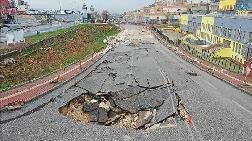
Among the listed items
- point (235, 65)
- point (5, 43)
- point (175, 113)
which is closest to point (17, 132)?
point (175, 113)

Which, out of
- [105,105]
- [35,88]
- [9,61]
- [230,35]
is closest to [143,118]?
[105,105]

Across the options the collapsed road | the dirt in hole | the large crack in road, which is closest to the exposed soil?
the collapsed road

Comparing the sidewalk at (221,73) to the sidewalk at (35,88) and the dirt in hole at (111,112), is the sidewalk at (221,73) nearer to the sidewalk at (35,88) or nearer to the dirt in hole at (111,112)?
the dirt in hole at (111,112)

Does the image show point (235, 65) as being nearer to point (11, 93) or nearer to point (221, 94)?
point (221, 94)

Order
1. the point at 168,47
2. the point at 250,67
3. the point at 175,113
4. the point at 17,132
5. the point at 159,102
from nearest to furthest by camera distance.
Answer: the point at 17,132 < the point at 175,113 < the point at 159,102 < the point at 250,67 < the point at 168,47

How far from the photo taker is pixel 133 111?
2347cm

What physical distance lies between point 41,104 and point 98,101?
13.1 feet

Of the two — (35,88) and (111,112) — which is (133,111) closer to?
(111,112)

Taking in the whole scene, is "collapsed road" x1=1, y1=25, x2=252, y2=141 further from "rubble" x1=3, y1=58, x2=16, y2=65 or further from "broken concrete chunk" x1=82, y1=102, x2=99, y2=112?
"rubble" x1=3, y1=58, x2=16, y2=65

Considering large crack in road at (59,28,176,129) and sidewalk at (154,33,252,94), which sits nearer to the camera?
large crack in road at (59,28,176,129)

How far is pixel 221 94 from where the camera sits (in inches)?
1182

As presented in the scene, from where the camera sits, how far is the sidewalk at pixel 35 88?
982 inches

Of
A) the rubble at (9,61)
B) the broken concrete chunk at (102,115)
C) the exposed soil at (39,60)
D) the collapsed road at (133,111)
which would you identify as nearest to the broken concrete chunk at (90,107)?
the collapsed road at (133,111)

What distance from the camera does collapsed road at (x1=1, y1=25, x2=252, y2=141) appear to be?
19.6 meters
